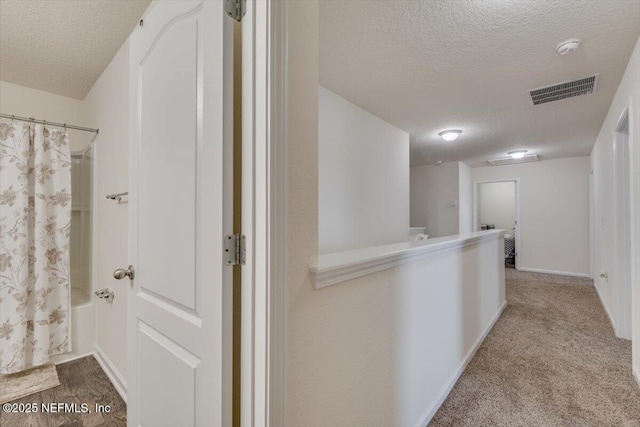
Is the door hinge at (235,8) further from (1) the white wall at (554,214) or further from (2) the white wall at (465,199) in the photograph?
(1) the white wall at (554,214)

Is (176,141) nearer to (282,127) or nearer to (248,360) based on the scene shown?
(282,127)

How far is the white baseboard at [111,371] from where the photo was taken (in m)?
1.86

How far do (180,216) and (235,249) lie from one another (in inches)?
12.0

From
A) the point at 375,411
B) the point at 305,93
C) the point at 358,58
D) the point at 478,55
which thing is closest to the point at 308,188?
the point at 305,93

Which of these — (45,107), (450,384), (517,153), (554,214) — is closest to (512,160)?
(517,153)

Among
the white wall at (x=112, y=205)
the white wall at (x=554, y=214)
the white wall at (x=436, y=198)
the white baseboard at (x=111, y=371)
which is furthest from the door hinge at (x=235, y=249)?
the white wall at (x=554, y=214)

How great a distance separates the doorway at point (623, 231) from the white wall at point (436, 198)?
3.13 meters

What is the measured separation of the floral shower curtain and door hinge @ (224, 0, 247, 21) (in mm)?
2281

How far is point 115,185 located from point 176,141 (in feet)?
4.43

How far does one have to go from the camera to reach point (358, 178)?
3.06 metres

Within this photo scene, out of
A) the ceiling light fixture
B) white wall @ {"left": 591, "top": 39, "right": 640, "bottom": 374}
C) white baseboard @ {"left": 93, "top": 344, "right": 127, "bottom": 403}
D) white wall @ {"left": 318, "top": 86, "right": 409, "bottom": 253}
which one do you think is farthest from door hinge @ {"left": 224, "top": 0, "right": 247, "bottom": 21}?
the ceiling light fixture

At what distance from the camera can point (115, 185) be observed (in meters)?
1.99

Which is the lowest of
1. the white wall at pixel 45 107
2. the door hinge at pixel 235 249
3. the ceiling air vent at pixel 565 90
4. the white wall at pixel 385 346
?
the white wall at pixel 385 346

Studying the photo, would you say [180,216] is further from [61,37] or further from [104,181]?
[61,37]
